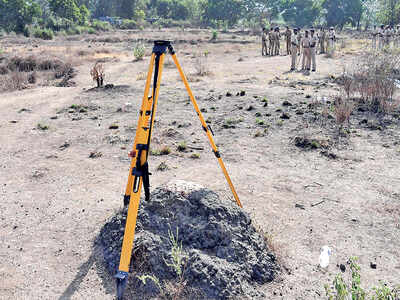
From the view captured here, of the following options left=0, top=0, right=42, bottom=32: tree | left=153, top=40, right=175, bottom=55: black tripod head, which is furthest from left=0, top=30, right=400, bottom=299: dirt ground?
left=0, top=0, right=42, bottom=32: tree

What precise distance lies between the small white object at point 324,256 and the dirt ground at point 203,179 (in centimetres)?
5

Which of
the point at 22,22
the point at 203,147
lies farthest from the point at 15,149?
the point at 22,22

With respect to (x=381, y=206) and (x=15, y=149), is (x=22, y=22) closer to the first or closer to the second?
(x=15, y=149)

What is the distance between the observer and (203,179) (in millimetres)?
5883

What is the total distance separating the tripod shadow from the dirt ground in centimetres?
1

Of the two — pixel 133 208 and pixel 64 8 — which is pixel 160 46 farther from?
pixel 64 8

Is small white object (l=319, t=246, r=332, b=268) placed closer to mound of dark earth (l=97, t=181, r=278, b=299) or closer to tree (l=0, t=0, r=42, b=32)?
mound of dark earth (l=97, t=181, r=278, b=299)

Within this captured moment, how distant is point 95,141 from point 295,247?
16.3 ft

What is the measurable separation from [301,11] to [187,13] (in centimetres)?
1889

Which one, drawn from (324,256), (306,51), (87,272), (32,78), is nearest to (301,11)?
(306,51)

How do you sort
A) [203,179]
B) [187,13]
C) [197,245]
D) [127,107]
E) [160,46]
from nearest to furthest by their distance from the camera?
[160,46] < [197,245] < [203,179] < [127,107] < [187,13]

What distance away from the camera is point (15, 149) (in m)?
7.49

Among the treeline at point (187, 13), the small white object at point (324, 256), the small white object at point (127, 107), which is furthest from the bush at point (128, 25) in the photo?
the small white object at point (324, 256)

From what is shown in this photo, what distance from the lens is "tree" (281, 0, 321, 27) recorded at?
60875 millimetres
